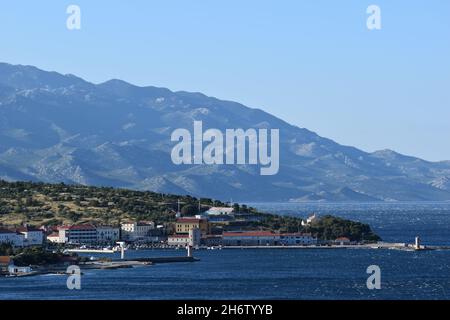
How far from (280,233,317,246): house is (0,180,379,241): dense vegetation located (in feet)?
9.49

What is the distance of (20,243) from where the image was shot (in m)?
83.6

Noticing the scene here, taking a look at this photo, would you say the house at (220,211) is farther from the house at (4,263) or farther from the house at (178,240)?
the house at (4,263)

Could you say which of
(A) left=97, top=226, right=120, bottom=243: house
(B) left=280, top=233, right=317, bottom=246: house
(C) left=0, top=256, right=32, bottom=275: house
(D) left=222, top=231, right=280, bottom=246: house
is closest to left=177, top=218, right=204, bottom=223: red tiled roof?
(D) left=222, top=231, right=280, bottom=246: house

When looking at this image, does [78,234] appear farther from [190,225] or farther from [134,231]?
[190,225]

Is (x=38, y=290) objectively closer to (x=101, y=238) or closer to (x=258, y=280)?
(x=258, y=280)

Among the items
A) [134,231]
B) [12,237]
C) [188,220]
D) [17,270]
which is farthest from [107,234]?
[17,270]

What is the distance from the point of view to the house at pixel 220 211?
108250 millimetres

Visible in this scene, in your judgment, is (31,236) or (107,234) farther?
(107,234)

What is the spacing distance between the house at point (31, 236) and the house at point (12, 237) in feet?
1.45

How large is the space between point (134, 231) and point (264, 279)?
129 feet

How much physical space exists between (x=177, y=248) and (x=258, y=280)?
36380mm

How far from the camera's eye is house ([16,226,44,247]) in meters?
85.5

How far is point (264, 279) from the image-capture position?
2304 inches
